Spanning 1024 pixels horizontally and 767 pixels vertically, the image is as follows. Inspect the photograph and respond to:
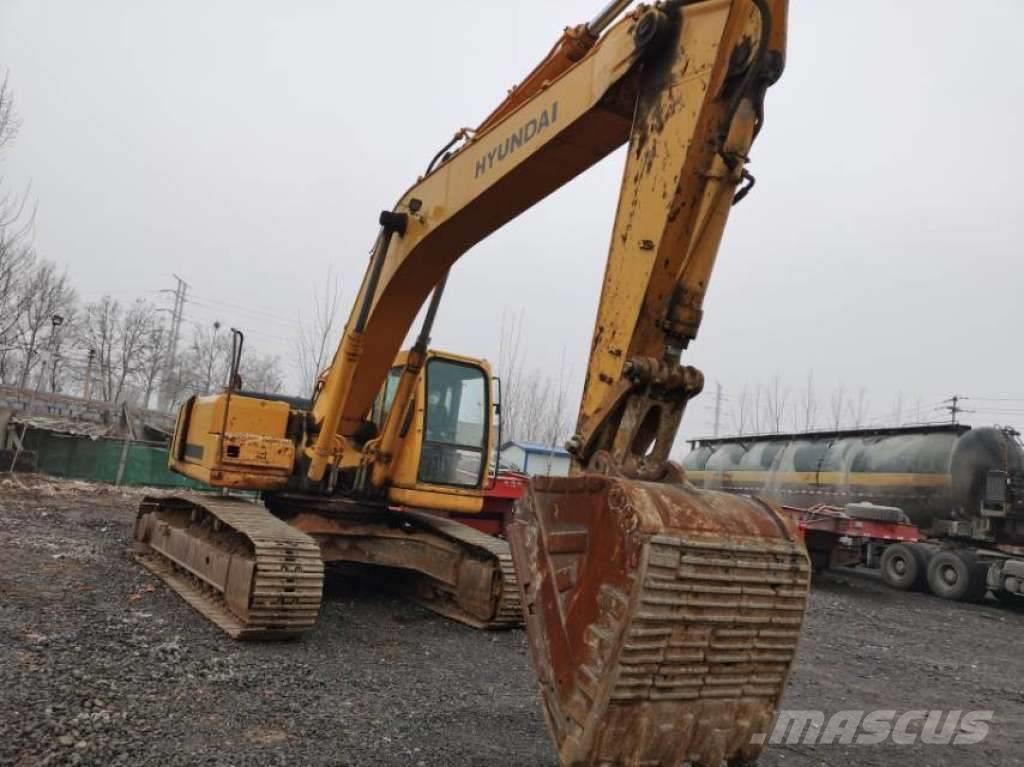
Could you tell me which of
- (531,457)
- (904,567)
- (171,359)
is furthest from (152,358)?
(904,567)

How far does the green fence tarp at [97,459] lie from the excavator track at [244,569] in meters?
11.6

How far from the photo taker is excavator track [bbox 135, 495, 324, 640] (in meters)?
5.60

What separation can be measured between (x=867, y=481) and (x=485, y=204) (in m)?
13.2

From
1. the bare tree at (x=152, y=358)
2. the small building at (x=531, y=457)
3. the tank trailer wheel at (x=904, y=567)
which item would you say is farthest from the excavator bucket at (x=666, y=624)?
the bare tree at (x=152, y=358)

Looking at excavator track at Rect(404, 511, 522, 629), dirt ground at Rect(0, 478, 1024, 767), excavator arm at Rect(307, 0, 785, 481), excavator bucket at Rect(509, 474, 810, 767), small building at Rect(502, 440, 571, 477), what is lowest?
dirt ground at Rect(0, 478, 1024, 767)

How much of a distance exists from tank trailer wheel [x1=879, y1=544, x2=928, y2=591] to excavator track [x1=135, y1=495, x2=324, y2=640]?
11340mm

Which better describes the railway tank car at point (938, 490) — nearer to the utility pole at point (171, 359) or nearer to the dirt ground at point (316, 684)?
the dirt ground at point (316, 684)

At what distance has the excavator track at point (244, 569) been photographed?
5598 millimetres

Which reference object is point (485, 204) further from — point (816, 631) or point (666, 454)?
point (816, 631)

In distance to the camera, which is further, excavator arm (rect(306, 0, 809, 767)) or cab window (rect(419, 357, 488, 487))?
cab window (rect(419, 357, 488, 487))

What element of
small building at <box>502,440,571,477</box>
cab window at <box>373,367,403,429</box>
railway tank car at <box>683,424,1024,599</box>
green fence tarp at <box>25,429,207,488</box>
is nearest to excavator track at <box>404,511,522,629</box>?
cab window at <box>373,367,403,429</box>

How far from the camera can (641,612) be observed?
8.53ft

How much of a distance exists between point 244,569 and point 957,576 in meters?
11.8

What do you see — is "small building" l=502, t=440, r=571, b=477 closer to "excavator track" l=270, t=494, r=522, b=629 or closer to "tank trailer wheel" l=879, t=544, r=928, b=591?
"tank trailer wheel" l=879, t=544, r=928, b=591
